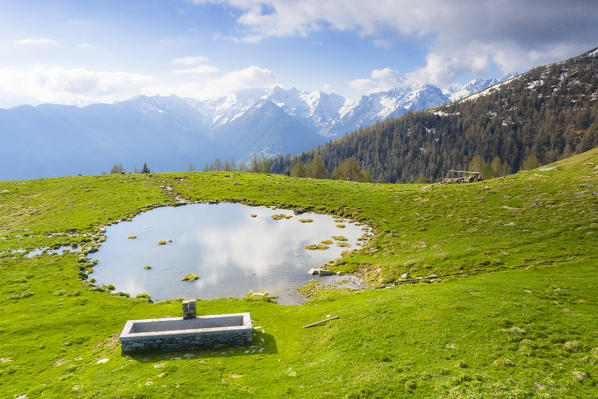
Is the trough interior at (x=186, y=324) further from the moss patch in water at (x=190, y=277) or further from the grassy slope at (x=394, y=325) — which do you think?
the moss patch in water at (x=190, y=277)

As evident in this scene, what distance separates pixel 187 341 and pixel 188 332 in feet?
2.32

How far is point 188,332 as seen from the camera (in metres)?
22.3

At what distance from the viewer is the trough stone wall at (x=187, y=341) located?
21.8 metres

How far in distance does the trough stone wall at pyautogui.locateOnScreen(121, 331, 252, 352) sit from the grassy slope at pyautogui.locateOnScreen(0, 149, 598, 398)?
0.87m

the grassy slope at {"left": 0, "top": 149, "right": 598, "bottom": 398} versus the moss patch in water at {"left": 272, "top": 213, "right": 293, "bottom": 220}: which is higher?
the moss patch in water at {"left": 272, "top": 213, "right": 293, "bottom": 220}

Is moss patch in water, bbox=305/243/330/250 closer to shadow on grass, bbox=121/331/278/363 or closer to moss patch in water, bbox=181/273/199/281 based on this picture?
moss patch in water, bbox=181/273/199/281

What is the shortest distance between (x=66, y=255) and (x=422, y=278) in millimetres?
51432

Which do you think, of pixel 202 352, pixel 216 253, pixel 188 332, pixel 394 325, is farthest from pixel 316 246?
pixel 202 352

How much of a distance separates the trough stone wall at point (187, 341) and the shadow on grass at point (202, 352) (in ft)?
0.89

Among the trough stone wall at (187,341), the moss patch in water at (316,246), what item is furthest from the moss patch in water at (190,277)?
the moss patch in water at (316,246)

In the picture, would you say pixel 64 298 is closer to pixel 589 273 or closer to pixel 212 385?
pixel 212 385

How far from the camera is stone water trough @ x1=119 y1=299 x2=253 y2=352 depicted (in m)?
21.9

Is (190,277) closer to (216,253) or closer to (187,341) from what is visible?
(216,253)

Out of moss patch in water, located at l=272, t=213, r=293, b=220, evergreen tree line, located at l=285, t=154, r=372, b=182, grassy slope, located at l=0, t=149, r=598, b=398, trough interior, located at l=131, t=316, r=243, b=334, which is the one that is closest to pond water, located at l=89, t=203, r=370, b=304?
moss patch in water, located at l=272, t=213, r=293, b=220
